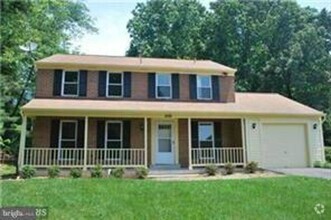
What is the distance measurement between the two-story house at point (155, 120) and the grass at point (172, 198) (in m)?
5.12

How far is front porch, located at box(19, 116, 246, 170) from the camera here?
1789cm

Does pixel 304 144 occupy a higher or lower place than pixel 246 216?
higher

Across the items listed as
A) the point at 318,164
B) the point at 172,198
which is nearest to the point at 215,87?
the point at 318,164

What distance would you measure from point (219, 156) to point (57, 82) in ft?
27.8

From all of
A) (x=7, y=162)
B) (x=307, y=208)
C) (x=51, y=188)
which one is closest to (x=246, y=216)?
(x=307, y=208)

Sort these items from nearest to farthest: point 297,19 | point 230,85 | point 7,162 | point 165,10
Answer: point 230,85, point 7,162, point 297,19, point 165,10

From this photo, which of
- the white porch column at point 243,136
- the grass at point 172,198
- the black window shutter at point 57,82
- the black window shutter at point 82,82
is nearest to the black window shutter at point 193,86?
the white porch column at point 243,136

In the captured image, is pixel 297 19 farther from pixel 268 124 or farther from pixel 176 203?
pixel 176 203

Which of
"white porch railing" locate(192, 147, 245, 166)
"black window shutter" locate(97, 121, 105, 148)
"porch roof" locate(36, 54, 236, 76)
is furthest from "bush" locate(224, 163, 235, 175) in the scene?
"black window shutter" locate(97, 121, 105, 148)

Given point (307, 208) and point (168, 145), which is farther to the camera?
point (168, 145)

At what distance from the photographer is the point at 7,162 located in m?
27.1

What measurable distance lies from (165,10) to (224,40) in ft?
22.9

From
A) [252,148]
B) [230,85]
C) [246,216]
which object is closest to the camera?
[246,216]

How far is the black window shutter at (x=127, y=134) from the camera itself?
749 inches
